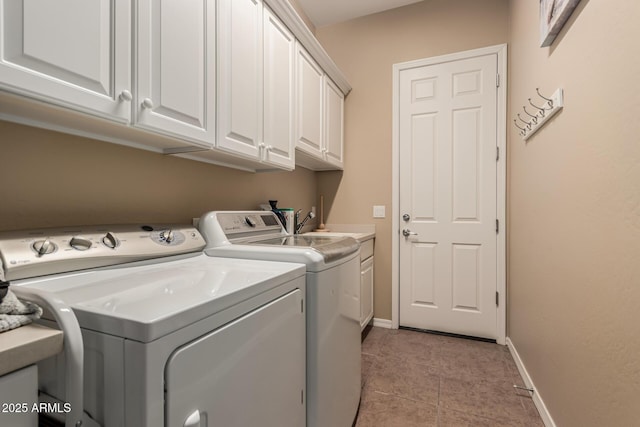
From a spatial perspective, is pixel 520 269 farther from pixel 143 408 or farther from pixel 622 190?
pixel 143 408

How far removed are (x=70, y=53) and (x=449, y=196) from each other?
8.65 feet

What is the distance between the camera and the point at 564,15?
1299 millimetres

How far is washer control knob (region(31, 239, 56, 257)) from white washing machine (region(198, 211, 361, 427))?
1.93 feet

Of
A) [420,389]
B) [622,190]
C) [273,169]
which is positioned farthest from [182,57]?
[420,389]

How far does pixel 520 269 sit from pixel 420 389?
3.61ft

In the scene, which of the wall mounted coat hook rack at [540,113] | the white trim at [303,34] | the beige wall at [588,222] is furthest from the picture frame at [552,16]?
the white trim at [303,34]

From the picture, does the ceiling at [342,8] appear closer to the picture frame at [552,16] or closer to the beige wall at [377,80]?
the beige wall at [377,80]

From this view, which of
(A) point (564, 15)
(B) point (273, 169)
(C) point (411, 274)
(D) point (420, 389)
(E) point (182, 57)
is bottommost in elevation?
(D) point (420, 389)

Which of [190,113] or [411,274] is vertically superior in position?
[190,113]

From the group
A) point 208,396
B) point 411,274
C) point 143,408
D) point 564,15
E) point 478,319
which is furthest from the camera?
point 411,274

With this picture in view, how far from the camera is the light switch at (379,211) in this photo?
291 centimetres

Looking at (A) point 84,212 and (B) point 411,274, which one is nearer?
(A) point 84,212

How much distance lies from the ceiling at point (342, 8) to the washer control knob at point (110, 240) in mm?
Answer: 2711

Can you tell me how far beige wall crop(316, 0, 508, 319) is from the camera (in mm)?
2660
